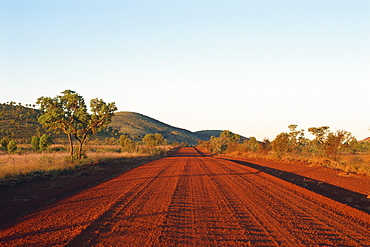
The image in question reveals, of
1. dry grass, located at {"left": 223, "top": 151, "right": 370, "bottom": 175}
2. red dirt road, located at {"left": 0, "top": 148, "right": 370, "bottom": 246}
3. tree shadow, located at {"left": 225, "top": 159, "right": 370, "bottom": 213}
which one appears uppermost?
dry grass, located at {"left": 223, "top": 151, "right": 370, "bottom": 175}

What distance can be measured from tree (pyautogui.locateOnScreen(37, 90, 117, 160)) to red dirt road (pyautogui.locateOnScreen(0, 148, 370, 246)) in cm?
1443

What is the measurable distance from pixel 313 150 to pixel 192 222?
50.9 meters

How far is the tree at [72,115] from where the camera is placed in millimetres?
22984

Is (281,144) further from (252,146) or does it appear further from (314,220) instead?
(314,220)

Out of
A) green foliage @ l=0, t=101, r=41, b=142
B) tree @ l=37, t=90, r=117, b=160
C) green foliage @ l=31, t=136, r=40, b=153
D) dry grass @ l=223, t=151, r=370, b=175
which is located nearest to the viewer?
dry grass @ l=223, t=151, r=370, b=175

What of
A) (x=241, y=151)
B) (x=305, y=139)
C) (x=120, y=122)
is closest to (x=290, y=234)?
(x=241, y=151)

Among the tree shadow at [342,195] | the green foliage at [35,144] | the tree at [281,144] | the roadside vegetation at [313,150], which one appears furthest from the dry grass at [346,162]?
the green foliage at [35,144]

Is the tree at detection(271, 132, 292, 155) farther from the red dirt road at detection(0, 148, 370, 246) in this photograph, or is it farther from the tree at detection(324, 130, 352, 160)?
the red dirt road at detection(0, 148, 370, 246)

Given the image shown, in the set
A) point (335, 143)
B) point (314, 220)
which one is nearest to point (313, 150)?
point (335, 143)

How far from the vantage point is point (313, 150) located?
5125 centimetres

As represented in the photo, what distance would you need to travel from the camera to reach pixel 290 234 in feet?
20.4

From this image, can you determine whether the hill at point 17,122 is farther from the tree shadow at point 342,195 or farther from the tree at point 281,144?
the tree shadow at point 342,195

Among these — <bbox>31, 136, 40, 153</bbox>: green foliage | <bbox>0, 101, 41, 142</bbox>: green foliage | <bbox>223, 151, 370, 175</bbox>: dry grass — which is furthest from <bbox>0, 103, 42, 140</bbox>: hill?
<bbox>223, 151, 370, 175</bbox>: dry grass

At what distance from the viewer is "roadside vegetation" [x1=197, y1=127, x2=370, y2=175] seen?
78.4 feet
